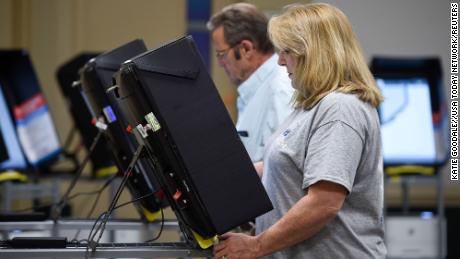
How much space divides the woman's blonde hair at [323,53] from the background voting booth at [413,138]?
3.21 metres

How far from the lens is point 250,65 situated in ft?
9.32

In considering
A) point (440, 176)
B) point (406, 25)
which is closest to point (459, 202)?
point (440, 176)

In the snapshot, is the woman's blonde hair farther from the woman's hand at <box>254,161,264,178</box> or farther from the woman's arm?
the woman's hand at <box>254,161,264,178</box>

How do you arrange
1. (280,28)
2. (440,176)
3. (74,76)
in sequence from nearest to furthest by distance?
1. (280,28)
2. (74,76)
3. (440,176)

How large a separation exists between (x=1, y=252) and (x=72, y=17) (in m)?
4.25

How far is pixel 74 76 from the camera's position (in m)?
4.79

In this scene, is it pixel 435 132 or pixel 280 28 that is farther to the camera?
pixel 435 132

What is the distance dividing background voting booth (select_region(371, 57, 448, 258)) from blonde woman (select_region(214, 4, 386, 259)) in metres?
3.20

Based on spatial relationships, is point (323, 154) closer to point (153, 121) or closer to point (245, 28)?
point (153, 121)

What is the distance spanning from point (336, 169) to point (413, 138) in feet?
11.4

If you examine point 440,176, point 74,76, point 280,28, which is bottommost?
point 440,176

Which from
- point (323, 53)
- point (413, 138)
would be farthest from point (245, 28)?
point (413, 138)

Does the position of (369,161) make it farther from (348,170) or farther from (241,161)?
(241,161)

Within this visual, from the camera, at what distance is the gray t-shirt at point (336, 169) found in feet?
6.17
